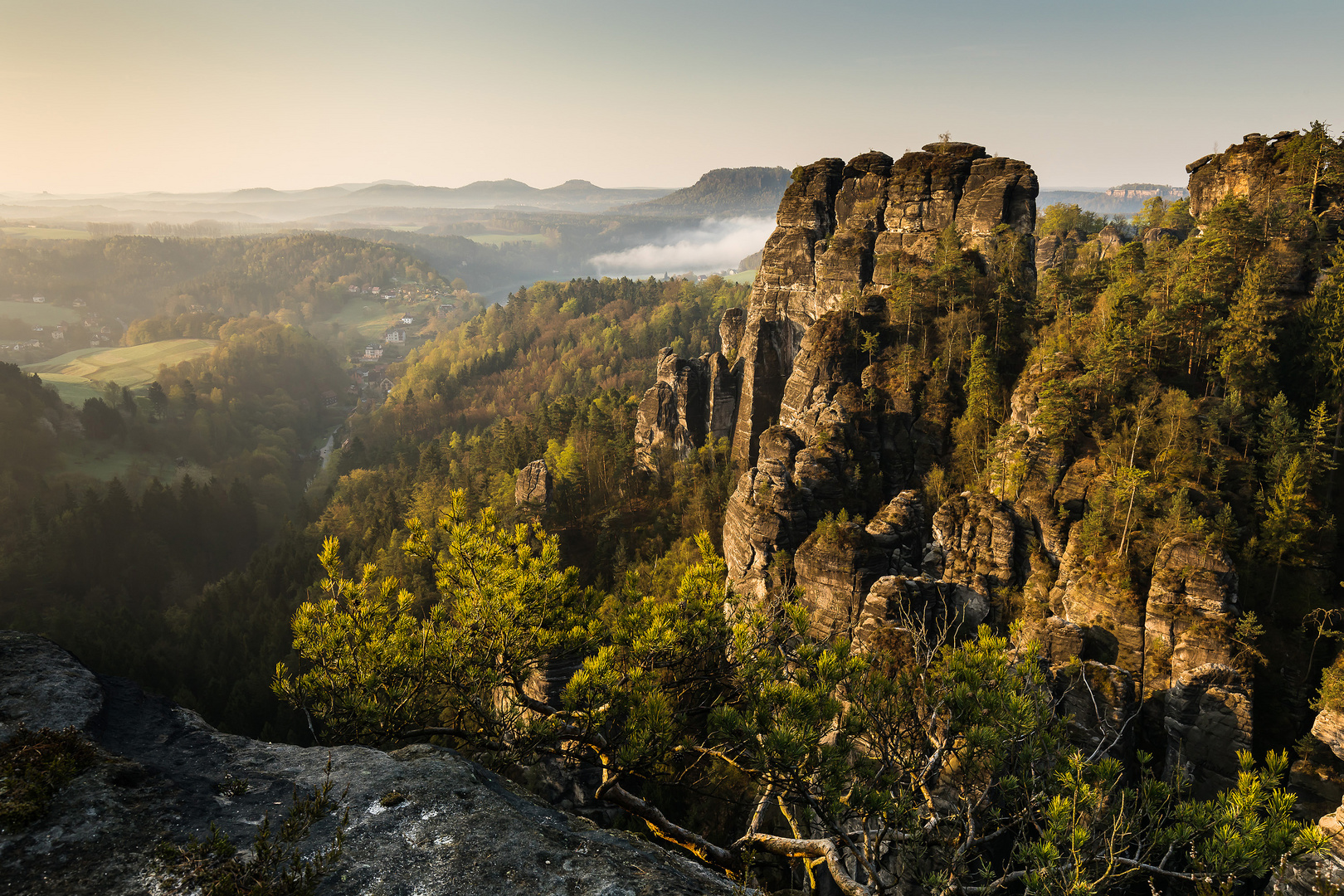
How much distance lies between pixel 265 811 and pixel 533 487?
5752cm

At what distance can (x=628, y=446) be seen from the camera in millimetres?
75062

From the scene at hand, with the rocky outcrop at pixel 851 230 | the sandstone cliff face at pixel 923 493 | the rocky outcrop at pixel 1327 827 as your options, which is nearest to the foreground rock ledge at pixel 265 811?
the sandstone cliff face at pixel 923 493

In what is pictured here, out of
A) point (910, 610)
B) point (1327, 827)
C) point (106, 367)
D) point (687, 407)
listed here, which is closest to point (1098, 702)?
point (1327, 827)

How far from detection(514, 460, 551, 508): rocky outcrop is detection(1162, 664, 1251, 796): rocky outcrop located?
51.3 meters

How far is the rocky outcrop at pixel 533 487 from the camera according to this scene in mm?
63831

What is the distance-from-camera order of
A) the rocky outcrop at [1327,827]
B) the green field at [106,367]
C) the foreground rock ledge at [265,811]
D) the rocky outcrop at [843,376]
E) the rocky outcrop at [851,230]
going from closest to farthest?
the foreground rock ledge at [265,811]
the rocky outcrop at [1327,827]
the rocky outcrop at [843,376]
the rocky outcrop at [851,230]
the green field at [106,367]

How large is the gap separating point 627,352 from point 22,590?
382 feet

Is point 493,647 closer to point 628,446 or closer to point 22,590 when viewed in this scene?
point 628,446

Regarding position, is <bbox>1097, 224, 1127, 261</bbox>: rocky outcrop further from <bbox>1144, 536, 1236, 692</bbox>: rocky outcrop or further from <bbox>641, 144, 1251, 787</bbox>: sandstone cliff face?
<bbox>1144, 536, 1236, 692</bbox>: rocky outcrop

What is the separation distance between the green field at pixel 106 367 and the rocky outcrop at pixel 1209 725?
189 metres

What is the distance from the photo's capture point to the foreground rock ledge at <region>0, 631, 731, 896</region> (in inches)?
271

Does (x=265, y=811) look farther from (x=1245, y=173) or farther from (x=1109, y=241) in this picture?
(x=1109, y=241)

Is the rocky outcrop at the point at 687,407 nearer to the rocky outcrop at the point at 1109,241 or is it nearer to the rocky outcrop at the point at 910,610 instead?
the rocky outcrop at the point at 910,610

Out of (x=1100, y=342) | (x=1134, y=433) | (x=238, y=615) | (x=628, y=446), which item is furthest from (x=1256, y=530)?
(x=238, y=615)
